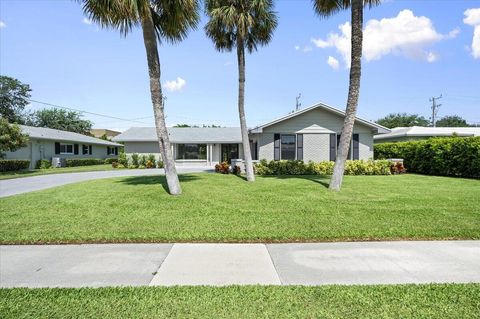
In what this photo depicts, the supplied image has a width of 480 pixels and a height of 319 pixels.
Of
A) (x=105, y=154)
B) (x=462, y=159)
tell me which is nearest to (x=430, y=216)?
(x=462, y=159)

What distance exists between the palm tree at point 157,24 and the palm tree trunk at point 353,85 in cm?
559

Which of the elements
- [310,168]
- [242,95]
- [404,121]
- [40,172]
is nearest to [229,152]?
[310,168]

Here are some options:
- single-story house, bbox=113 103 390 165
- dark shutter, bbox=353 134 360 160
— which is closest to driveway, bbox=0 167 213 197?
single-story house, bbox=113 103 390 165

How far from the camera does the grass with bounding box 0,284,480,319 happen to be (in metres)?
3.26

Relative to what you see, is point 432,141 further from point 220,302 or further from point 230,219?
point 220,302

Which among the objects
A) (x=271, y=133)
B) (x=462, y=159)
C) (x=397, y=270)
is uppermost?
(x=271, y=133)

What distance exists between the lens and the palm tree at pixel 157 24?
9.39 metres

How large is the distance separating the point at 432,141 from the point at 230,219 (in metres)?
17.7

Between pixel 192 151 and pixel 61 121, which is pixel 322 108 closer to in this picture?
pixel 192 151

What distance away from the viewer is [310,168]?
18781mm

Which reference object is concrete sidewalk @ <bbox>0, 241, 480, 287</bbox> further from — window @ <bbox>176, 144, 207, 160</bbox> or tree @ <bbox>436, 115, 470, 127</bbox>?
tree @ <bbox>436, 115, 470, 127</bbox>

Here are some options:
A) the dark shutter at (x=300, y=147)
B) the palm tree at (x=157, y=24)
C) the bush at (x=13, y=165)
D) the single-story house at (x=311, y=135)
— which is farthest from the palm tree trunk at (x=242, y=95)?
the bush at (x=13, y=165)

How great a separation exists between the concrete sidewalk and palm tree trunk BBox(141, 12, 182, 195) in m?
4.87

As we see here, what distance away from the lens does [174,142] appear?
30734 mm
